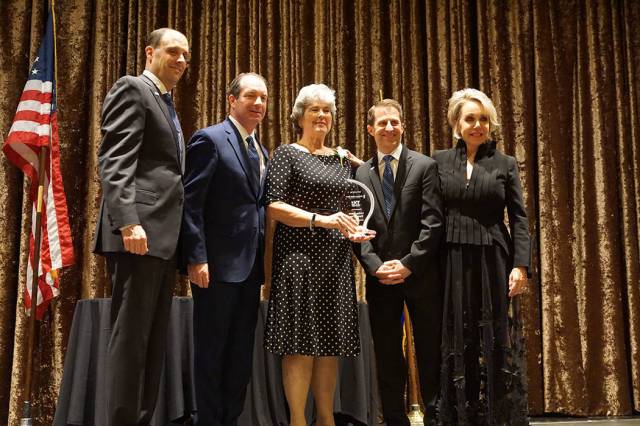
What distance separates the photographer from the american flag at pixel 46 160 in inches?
149

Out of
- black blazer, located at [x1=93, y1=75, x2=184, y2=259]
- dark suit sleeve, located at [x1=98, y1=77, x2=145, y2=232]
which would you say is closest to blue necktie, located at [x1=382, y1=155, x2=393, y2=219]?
black blazer, located at [x1=93, y1=75, x2=184, y2=259]

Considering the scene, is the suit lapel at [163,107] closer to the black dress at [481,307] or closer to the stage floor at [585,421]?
the black dress at [481,307]

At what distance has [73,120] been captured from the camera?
430 centimetres

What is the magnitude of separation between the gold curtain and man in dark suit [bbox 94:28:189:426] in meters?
2.08

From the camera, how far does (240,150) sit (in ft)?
8.45

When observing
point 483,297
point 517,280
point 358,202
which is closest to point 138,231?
point 358,202

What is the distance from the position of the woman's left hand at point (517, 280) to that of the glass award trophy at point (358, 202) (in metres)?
0.62

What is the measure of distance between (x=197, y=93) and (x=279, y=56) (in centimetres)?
65

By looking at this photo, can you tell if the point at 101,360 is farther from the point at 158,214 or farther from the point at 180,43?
the point at 180,43

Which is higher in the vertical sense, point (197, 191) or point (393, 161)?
point (393, 161)

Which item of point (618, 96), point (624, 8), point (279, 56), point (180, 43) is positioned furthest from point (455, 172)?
point (624, 8)

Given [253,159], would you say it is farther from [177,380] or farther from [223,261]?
[177,380]

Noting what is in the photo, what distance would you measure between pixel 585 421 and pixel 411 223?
7.84 feet

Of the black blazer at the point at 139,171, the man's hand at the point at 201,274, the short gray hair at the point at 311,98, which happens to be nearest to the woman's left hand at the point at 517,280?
Result: the short gray hair at the point at 311,98
